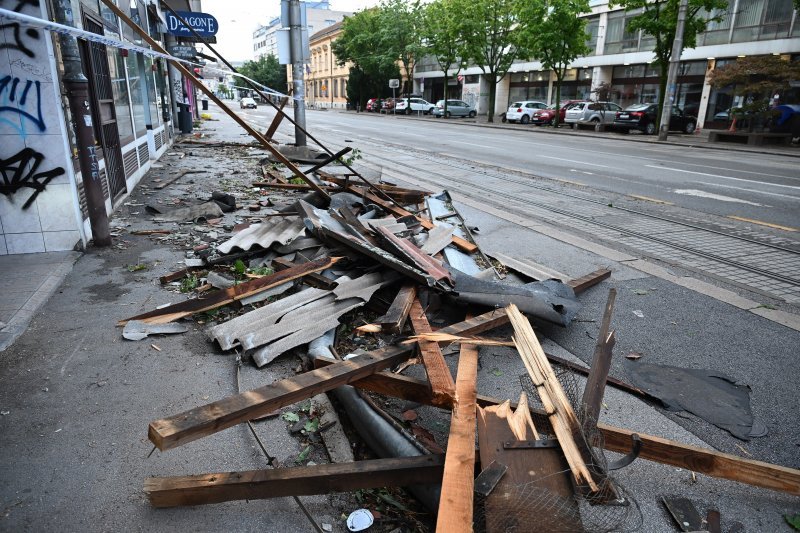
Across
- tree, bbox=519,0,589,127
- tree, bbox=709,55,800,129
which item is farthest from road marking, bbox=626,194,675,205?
tree, bbox=519,0,589,127

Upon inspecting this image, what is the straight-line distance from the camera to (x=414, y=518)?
8.32ft

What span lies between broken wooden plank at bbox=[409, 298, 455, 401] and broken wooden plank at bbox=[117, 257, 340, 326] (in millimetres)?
1467

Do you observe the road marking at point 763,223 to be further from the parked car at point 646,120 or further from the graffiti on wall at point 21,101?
the parked car at point 646,120

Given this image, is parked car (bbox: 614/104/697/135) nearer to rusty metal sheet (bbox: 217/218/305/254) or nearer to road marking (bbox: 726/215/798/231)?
road marking (bbox: 726/215/798/231)

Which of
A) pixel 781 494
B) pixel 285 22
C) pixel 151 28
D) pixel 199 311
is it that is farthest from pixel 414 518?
pixel 151 28

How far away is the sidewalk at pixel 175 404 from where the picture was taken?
2535 mm

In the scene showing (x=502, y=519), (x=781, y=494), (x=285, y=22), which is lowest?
(x=781, y=494)

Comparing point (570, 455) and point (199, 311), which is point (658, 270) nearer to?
point (570, 455)

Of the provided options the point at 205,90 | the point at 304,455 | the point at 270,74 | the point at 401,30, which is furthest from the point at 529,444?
the point at 270,74

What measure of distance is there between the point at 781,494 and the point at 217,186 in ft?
34.2

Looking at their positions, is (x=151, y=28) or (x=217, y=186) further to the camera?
(x=151, y=28)

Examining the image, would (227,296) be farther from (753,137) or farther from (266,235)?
(753,137)

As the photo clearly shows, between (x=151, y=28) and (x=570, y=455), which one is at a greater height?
(x=151, y=28)

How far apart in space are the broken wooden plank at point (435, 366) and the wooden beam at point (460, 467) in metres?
0.07
